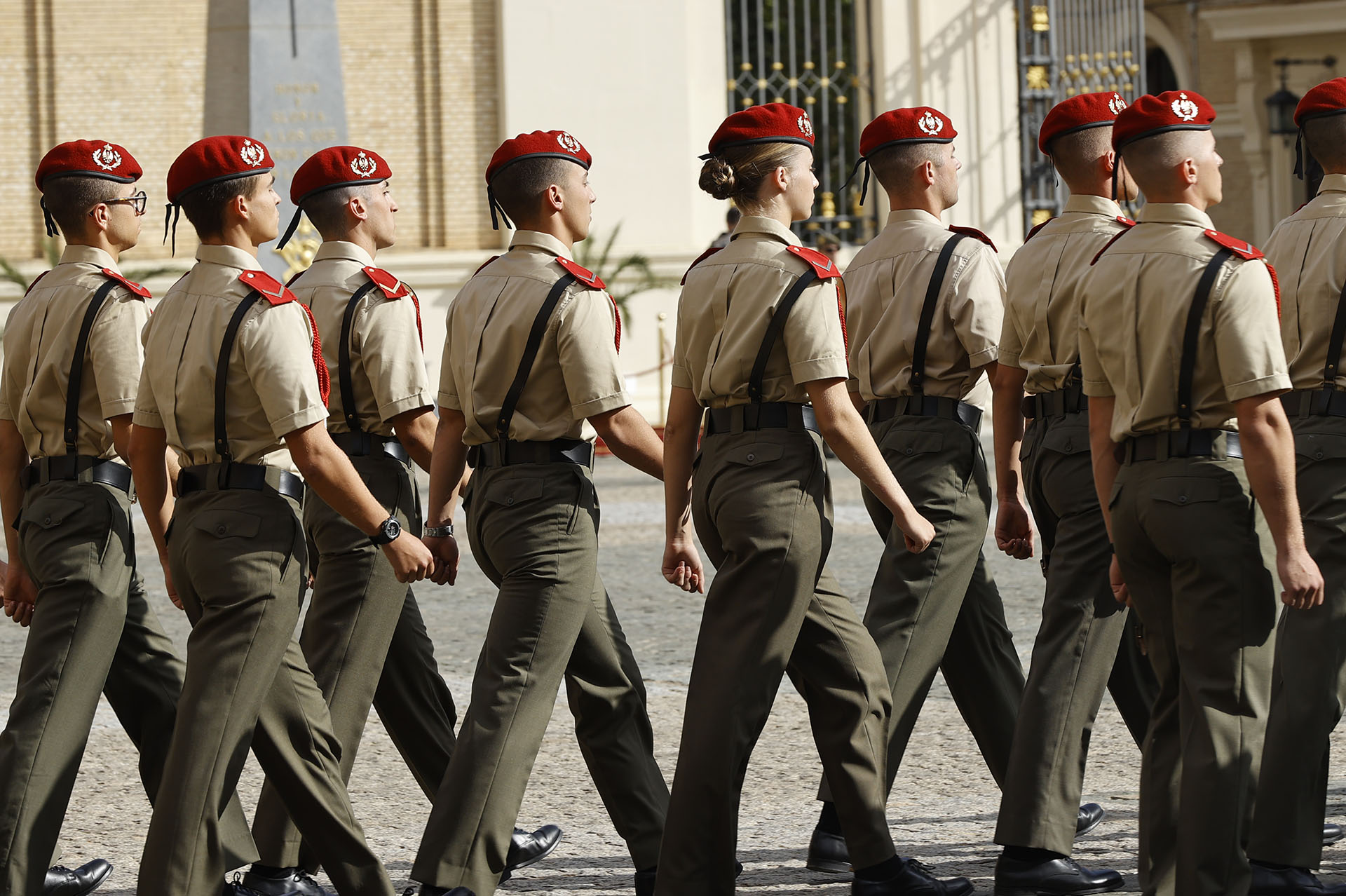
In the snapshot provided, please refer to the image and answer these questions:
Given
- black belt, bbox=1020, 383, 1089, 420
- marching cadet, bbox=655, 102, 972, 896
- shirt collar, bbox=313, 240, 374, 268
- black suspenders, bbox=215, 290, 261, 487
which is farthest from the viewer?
shirt collar, bbox=313, 240, 374, 268

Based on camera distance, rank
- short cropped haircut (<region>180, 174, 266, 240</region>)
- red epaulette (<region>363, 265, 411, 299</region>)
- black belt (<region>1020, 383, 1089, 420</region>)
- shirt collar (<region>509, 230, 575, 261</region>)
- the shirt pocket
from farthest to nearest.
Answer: red epaulette (<region>363, 265, 411, 299</region>)
black belt (<region>1020, 383, 1089, 420</region>)
shirt collar (<region>509, 230, 575, 261</region>)
short cropped haircut (<region>180, 174, 266, 240</region>)
the shirt pocket

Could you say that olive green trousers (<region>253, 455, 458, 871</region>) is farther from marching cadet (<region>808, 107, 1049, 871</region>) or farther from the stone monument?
the stone monument

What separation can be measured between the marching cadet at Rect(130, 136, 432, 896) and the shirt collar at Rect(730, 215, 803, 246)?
995 millimetres

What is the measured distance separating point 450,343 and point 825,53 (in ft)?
50.6

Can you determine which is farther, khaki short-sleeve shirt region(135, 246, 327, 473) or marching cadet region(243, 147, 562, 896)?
marching cadet region(243, 147, 562, 896)

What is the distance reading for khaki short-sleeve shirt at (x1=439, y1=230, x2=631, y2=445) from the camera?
426cm

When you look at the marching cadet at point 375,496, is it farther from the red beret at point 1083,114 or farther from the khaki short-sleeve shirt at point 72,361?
the red beret at point 1083,114

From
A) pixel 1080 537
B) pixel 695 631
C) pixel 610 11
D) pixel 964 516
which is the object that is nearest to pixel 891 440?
pixel 964 516

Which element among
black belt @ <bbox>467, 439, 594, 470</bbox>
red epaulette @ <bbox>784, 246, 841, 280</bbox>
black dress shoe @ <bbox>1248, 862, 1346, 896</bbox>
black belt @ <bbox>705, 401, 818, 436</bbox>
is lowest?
black dress shoe @ <bbox>1248, 862, 1346, 896</bbox>

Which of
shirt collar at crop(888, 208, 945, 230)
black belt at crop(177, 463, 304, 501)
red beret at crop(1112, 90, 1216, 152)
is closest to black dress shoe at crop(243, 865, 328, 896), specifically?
black belt at crop(177, 463, 304, 501)

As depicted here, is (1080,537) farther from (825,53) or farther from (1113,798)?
(825,53)

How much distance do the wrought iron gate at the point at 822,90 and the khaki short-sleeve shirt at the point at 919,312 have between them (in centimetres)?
1280

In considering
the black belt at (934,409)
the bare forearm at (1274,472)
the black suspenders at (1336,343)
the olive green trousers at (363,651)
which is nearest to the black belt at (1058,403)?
the black belt at (934,409)

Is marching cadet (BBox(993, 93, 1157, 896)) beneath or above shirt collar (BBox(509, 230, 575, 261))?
beneath
